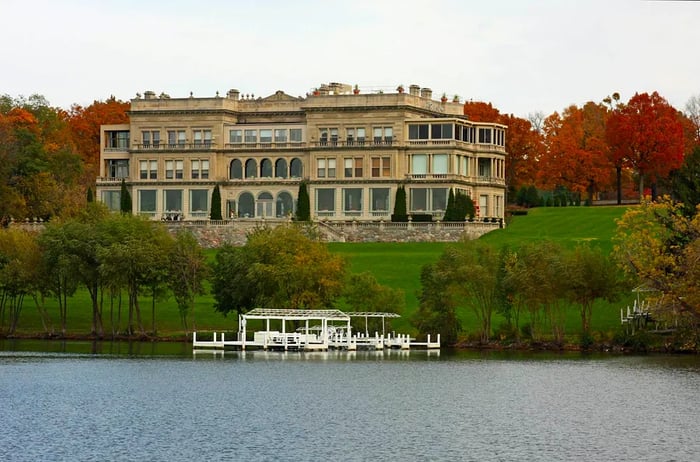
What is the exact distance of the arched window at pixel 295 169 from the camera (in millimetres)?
154875

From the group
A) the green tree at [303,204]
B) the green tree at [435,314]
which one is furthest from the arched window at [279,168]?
the green tree at [435,314]

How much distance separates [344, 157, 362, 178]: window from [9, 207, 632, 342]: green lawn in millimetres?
12987

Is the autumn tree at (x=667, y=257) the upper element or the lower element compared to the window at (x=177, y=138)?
lower

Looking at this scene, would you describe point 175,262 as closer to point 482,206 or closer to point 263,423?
point 263,423

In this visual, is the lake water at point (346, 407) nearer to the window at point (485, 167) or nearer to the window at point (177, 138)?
the window at point (485, 167)

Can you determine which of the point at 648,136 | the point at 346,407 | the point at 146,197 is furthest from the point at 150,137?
the point at 346,407

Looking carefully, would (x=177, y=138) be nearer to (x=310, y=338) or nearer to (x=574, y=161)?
(x=574, y=161)

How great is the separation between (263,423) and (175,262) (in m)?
41.3

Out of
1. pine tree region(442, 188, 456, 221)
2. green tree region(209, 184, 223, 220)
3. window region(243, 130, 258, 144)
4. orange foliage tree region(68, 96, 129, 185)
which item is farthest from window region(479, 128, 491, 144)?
orange foliage tree region(68, 96, 129, 185)

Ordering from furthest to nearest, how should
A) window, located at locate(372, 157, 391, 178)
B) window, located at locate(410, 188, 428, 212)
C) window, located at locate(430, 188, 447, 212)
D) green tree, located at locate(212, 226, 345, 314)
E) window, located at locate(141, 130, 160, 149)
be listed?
window, located at locate(141, 130, 160, 149)
window, located at locate(372, 157, 391, 178)
window, located at locate(410, 188, 428, 212)
window, located at locate(430, 188, 447, 212)
green tree, located at locate(212, 226, 345, 314)

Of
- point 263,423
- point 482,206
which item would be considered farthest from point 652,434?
point 482,206

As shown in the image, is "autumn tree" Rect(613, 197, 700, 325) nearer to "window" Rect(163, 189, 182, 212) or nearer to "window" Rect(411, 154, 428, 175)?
"window" Rect(411, 154, 428, 175)

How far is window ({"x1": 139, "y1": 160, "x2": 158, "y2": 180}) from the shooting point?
158375 millimetres

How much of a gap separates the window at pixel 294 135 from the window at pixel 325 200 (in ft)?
19.7
